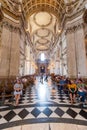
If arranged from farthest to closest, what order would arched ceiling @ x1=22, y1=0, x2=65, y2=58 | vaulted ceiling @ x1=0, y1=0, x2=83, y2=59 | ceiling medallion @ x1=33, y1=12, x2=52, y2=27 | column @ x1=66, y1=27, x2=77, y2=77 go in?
ceiling medallion @ x1=33, y1=12, x2=52, y2=27 < arched ceiling @ x1=22, y1=0, x2=65, y2=58 < vaulted ceiling @ x1=0, y1=0, x2=83, y2=59 < column @ x1=66, y1=27, x2=77, y2=77

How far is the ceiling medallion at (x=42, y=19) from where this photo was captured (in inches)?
783

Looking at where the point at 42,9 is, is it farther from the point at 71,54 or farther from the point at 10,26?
the point at 71,54

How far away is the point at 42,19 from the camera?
846 inches

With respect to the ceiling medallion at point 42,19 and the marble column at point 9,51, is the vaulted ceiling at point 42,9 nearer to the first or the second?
the ceiling medallion at point 42,19

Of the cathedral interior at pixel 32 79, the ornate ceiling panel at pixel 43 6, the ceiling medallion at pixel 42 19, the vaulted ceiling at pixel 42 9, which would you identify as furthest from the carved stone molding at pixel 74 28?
the ceiling medallion at pixel 42 19

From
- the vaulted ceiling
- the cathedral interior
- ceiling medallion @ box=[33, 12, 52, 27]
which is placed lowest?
the cathedral interior

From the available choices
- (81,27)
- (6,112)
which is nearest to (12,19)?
(81,27)

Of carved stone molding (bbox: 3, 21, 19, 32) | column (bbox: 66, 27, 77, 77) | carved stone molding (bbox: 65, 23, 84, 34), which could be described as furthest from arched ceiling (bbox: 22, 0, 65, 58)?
carved stone molding (bbox: 3, 21, 19, 32)

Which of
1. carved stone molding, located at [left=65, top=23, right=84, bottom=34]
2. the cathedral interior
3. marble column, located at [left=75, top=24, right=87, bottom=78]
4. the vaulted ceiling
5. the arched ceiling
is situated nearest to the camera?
the cathedral interior

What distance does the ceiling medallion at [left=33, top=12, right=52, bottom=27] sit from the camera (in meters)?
19.9

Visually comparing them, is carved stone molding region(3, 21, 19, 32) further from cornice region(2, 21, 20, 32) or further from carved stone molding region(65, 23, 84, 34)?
carved stone molding region(65, 23, 84, 34)

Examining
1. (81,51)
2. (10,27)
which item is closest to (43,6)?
(10,27)

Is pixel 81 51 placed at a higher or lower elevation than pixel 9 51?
lower

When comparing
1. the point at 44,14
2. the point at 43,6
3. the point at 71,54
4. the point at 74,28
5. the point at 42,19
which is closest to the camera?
the point at 71,54
